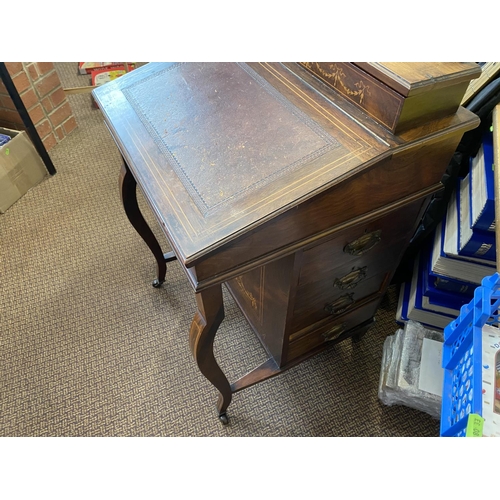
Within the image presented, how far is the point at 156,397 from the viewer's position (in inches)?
50.4

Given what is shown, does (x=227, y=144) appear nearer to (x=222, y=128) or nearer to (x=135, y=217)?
(x=222, y=128)

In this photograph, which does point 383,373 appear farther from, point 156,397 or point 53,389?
point 53,389

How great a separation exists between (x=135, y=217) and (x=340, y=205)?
80cm

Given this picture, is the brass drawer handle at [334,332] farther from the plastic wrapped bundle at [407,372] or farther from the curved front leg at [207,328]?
the curved front leg at [207,328]

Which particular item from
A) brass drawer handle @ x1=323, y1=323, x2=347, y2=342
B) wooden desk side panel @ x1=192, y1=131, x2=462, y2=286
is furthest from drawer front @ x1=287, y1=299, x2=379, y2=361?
wooden desk side panel @ x1=192, y1=131, x2=462, y2=286

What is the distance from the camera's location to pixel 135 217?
4.27 feet

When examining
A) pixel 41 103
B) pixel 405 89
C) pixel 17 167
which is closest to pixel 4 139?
pixel 17 167

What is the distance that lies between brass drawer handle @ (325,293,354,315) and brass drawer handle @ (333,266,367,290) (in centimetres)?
5

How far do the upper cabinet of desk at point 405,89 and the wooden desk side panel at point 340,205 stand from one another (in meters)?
0.05

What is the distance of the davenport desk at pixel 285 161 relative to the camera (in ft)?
2.11

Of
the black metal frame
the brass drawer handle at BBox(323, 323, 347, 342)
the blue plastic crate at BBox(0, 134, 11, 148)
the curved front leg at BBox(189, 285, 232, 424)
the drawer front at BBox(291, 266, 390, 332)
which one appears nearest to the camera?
the curved front leg at BBox(189, 285, 232, 424)

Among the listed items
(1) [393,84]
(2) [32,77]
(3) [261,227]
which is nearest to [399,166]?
(1) [393,84]

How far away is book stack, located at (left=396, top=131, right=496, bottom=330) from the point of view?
0.97 meters

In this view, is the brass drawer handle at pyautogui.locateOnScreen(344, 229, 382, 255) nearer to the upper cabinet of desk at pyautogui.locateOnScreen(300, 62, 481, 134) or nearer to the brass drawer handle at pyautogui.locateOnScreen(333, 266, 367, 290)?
the brass drawer handle at pyautogui.locateOnScreen(333, 266, 367, 290)
